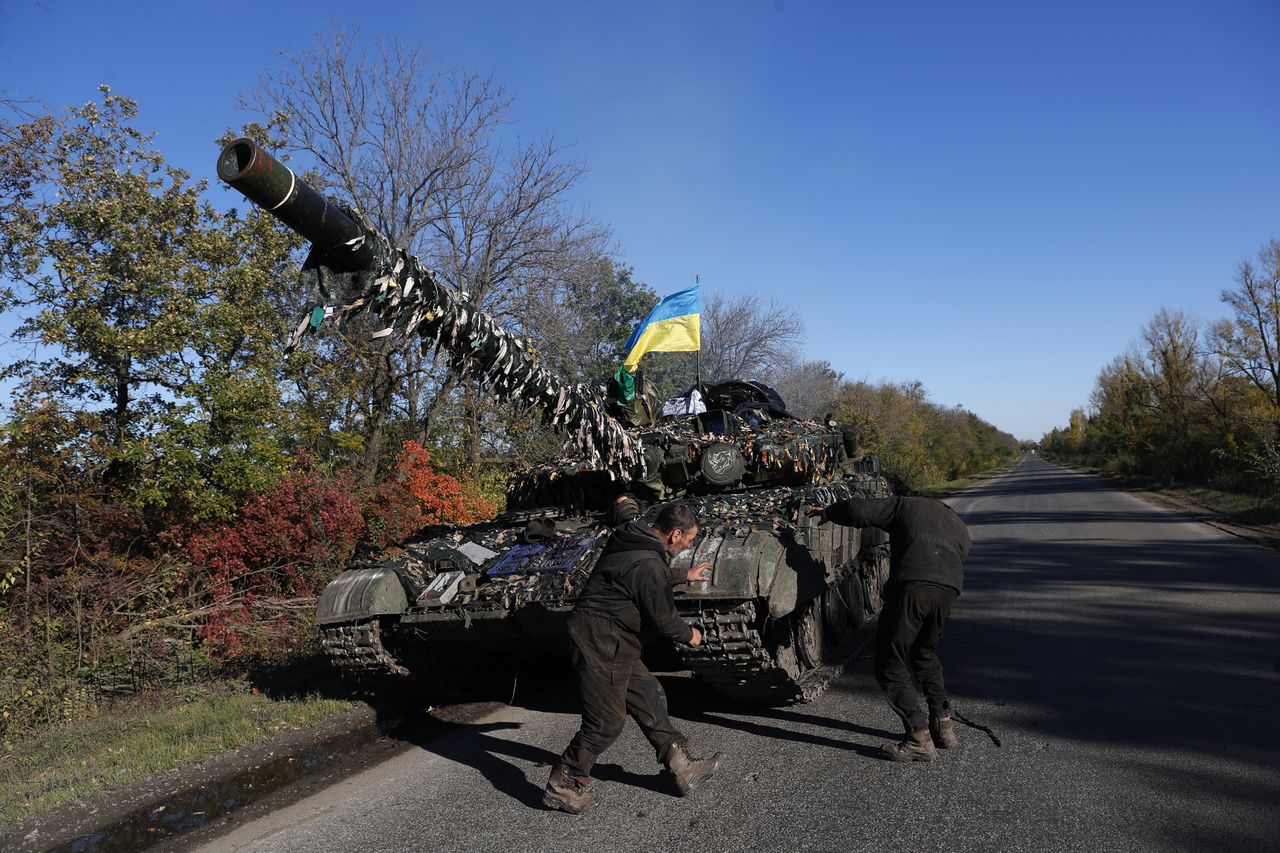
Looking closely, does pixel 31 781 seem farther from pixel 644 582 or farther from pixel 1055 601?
pixel 1055 601

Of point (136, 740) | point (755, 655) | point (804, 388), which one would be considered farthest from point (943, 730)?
point (804, 388)

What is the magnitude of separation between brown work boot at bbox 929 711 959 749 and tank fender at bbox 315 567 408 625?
358 cm

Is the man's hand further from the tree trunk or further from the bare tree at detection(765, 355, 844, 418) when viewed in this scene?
the bare tree at detection(765, 355, 844, 418)

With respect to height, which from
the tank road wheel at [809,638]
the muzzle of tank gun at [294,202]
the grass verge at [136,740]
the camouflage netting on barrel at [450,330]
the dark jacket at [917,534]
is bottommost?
the grass verge at [136,740]

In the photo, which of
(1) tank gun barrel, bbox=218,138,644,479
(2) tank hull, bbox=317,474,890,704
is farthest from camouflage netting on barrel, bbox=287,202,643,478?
(2) tank hull, bbox=317,474,890,704

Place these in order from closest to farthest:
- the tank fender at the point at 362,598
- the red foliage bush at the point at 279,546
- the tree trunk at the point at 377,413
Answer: the tank fender at the point at 362,598 → the red foliage bush at the point at 279,546 → the tree trunk at the point at 377,413

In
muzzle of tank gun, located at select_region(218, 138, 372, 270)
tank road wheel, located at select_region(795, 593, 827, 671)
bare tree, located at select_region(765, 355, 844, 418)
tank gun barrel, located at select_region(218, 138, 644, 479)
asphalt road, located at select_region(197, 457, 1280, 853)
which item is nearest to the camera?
muzzle of tank gun, located at select_region(218, 138, 372, 270)

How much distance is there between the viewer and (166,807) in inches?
192

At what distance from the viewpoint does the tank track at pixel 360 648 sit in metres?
5.78

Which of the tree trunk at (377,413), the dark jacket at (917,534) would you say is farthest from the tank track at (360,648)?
the tree trunk at (377,413)

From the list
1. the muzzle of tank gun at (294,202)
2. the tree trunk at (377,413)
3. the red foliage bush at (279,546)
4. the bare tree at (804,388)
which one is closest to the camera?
the muzzle of tank gun at (294,202)

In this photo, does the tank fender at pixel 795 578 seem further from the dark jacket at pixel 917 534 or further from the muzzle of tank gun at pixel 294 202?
the muzzle of tank gun at pixel 294 202

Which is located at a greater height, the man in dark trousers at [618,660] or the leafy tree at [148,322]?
the leafy tree at [148,322]

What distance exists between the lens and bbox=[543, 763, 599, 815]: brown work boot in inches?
165
